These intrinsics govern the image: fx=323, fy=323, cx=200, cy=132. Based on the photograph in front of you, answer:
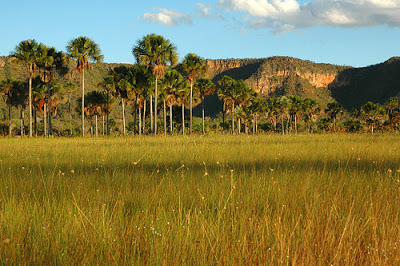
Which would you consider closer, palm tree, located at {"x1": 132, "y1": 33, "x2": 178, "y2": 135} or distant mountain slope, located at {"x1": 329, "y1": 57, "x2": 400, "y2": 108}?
palm tree, located at {"x1": 132, "y1": 33, "x2": 178, "y2": 135}

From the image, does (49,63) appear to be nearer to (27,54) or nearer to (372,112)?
(27,54)

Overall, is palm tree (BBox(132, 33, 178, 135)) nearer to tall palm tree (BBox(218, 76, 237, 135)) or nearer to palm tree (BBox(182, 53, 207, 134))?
palm tree (BBox(182, 53, 207, 134))

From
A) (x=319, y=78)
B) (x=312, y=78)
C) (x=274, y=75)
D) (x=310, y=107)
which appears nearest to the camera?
(x=310, y=107)

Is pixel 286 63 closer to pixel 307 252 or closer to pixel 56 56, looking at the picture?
pixel 56 56

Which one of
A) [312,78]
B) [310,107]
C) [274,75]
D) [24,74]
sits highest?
[274,75]

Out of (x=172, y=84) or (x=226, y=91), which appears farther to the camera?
(x=226, y=91)

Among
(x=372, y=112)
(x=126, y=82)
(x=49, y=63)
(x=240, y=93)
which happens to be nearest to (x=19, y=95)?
(x=49, y=63)

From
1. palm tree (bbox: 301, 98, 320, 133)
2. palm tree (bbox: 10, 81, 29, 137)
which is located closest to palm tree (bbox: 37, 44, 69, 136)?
palm tree (bbox: 10, 81, 29, 137)

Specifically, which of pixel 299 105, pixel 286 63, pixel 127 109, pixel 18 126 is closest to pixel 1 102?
pixel 18 126

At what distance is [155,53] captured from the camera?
44719mm

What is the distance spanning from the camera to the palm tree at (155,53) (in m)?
44.3

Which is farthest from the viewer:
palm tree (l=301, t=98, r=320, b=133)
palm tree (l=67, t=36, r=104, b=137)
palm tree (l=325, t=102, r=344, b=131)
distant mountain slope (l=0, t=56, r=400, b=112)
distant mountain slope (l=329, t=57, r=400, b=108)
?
distant mountain slope (l=0, t=56, r=400, b=112)

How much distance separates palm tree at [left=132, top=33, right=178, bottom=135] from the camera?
1746 inches

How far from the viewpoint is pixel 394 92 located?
134m
